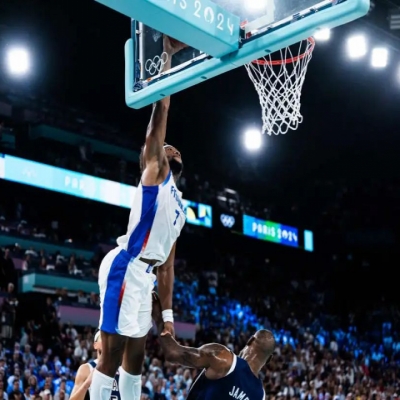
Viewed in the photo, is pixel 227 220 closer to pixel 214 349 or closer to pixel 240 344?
pixel 240 344

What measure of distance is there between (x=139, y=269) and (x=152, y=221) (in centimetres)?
31

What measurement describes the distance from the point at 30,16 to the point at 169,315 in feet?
55.4

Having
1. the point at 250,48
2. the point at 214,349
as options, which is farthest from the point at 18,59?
the point at 214,349

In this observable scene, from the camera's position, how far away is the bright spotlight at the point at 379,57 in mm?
16453

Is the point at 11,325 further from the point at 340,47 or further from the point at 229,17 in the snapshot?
the point at 229,17

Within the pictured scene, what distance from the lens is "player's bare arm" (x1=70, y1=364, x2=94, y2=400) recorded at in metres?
5.93

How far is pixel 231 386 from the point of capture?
4.59m

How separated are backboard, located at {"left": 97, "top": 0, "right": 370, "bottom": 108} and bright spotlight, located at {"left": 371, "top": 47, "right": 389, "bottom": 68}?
11803mm

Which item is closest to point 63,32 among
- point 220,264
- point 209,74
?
point 220,264

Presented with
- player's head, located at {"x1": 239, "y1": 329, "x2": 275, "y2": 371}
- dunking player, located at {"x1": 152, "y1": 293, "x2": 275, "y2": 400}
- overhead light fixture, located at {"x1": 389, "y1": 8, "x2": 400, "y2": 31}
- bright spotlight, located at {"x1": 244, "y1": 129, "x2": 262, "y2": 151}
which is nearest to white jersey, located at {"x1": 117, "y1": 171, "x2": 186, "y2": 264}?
dunking player, located at {"x1": 152, "y1": 293, "x2": 275, "y2": 400}

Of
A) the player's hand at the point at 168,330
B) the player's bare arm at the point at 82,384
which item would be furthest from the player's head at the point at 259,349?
the player's bare arm at the point at 82,384

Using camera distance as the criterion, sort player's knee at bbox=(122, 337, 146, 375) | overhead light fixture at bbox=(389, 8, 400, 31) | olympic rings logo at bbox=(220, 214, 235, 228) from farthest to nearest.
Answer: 1. olympic rings logo at bbox=(220, 214, 235, 228)
2. overhead light fixture at bbox=(389, 8, 400, 31)
3. player's knee at bbox=(122, 337, 146, 375)

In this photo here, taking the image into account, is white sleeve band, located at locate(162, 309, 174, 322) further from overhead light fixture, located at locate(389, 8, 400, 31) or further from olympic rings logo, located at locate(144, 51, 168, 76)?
overhead light fixture, located at locate(389, 8, 400, 31)

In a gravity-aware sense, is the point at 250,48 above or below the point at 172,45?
below
